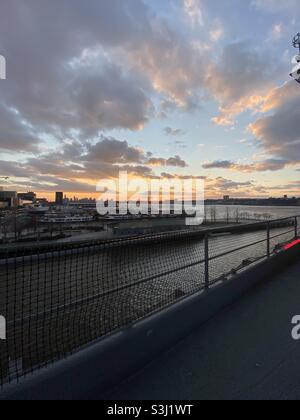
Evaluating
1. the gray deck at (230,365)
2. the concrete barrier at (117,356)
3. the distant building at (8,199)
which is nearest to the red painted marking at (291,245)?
the gray deck at (230,365)

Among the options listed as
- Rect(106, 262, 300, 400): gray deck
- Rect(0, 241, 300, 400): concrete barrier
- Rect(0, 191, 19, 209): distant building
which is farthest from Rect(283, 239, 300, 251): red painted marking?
Rect(0, 191, 19, 209): distant building

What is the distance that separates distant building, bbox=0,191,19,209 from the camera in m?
117

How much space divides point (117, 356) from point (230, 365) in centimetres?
101

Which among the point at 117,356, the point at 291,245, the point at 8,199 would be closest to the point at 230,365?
the point at 117,356

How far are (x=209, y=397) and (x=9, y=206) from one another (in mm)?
132824

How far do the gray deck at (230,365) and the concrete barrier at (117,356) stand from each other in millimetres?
96

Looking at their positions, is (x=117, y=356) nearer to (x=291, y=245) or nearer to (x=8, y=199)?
(x=291, y=245)

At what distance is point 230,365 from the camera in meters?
2.47

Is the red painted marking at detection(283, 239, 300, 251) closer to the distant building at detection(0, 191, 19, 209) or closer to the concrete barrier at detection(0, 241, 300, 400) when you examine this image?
the concrete barrier at detection(0, 241, 300, 400)

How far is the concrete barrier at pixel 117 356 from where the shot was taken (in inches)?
75.9

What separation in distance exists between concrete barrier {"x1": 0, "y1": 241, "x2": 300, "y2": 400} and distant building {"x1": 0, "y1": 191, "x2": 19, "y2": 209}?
126011 millimetres

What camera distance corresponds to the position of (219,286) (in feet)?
12.5

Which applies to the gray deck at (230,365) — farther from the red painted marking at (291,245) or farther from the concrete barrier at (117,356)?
the red painted marking at (291,245)
